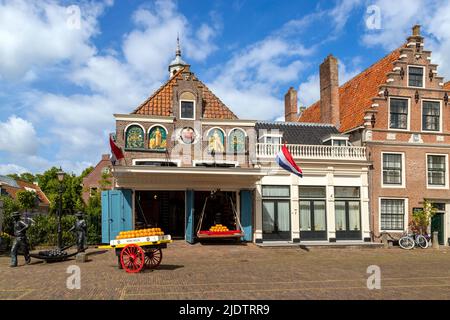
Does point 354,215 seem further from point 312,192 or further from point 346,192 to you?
point 312,192

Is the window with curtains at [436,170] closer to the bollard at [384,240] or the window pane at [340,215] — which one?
the bollard at [384,240]

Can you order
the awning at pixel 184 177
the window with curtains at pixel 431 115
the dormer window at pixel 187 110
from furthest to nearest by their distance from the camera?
the window with curtains at pixel 431 115
the dormer window at pixel 187 110
the awning at pixel 184 177

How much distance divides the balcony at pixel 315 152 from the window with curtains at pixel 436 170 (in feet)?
13.5

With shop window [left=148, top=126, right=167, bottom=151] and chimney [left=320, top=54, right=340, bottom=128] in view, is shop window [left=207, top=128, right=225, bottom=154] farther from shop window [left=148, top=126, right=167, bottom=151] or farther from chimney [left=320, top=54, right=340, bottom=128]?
chimney [left=320, top=54, right=340, bottom=128]

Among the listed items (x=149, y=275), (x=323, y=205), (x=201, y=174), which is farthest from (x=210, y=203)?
(x=149, y=275)

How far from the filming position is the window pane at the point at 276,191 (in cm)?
2168

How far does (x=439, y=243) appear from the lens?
77.6 ft

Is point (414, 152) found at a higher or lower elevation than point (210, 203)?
higher

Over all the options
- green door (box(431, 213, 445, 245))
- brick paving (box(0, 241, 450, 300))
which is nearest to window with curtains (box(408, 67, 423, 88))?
green door (box(431, 213, 445, 245))

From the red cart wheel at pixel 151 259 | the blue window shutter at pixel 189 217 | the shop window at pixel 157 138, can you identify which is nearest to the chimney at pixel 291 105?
the shop window at pixel 157 138

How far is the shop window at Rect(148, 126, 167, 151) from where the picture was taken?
68.0 feet

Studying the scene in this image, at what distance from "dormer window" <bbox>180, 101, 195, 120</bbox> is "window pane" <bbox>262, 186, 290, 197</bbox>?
17.8 feet

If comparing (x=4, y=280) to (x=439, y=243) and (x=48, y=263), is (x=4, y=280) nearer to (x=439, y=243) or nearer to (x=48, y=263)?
(x=48, y=263)
